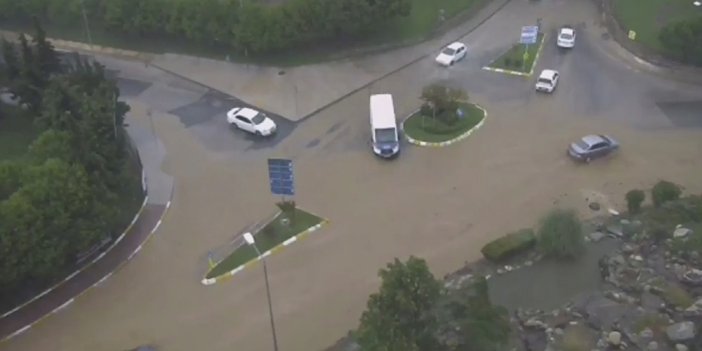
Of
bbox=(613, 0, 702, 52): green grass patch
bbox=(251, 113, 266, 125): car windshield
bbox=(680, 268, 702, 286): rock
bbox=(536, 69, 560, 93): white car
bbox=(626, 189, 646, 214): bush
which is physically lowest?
bbox=(680, 268, 702, 286): rock

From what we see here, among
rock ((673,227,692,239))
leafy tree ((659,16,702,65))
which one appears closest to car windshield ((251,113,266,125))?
rock ((673,227,692,239))

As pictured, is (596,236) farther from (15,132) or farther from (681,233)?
(15,132)

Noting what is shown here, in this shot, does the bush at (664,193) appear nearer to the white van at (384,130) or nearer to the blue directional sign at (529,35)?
the white van at (384,130)

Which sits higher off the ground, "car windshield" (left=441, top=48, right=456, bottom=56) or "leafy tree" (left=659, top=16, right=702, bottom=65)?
"leafy tree" (left=659, top=16, right=702, bottom=65)

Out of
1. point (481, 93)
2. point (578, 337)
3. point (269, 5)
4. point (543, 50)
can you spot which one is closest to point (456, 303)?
point (578, 337)

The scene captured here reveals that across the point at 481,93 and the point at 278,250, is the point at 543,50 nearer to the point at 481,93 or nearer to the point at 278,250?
the point at 481,93

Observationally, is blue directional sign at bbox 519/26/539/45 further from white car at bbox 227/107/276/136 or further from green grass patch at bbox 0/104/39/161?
green grass patch at bbox 0/104/39/161
